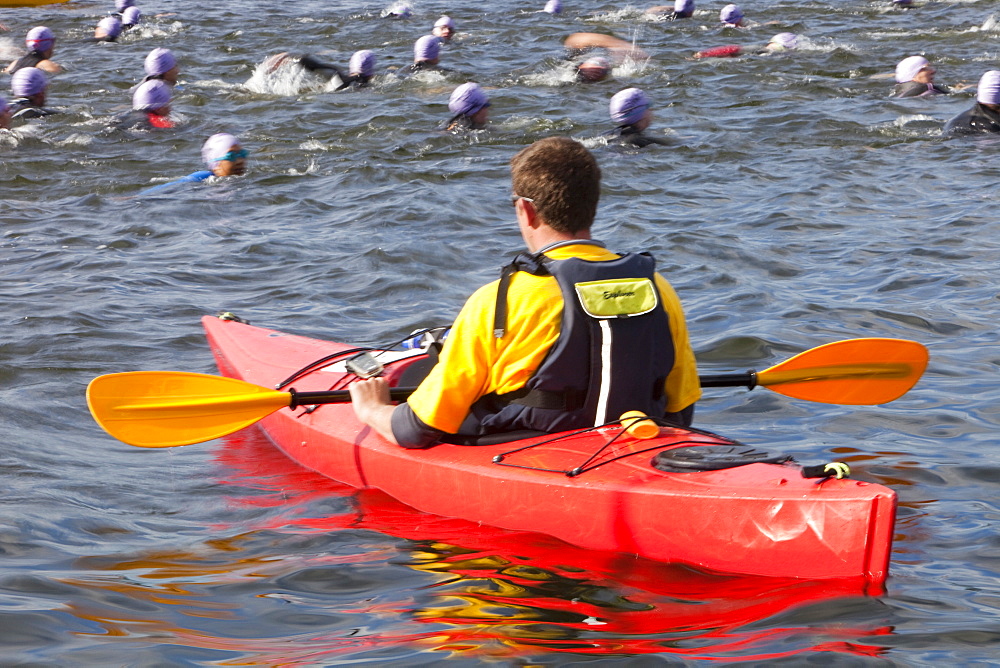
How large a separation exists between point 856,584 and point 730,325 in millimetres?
3358

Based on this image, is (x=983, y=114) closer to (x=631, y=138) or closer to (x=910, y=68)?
(x=910, y=68)

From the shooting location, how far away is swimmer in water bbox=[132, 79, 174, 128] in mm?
11891

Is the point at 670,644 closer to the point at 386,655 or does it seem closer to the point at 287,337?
the point at 386,655

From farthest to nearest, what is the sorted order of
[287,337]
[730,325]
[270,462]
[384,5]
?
1. [384,5]
2. [730,325]
3. [287,337]
4. [270,462]

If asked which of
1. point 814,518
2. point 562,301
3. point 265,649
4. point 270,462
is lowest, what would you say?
point 270,462

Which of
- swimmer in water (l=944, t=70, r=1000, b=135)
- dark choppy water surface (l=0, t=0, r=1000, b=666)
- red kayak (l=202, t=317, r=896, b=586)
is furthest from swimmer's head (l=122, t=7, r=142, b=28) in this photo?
red kayak (l=202, t=317, r=896, b=586)

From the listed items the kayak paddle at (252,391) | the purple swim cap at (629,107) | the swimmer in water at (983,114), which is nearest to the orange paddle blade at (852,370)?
the kayak paddle at (252,391)

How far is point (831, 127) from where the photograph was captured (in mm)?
11438

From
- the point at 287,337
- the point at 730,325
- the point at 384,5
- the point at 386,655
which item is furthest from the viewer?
the point at 384,5

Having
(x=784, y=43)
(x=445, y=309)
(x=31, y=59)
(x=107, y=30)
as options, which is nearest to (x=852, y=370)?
(x=445, y=309)

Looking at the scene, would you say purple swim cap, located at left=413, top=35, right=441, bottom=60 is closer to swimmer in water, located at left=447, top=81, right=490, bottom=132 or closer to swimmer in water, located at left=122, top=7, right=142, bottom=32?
swimmer in water, located at left=447, top=81, right=490, bottom=132

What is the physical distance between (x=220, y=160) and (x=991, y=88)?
6.99 metres

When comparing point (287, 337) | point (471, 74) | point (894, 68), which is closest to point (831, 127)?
point (894, 68)

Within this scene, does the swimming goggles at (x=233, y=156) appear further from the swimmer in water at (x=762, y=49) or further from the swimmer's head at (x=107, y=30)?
the swimmer's head at (x=107, y=30)
